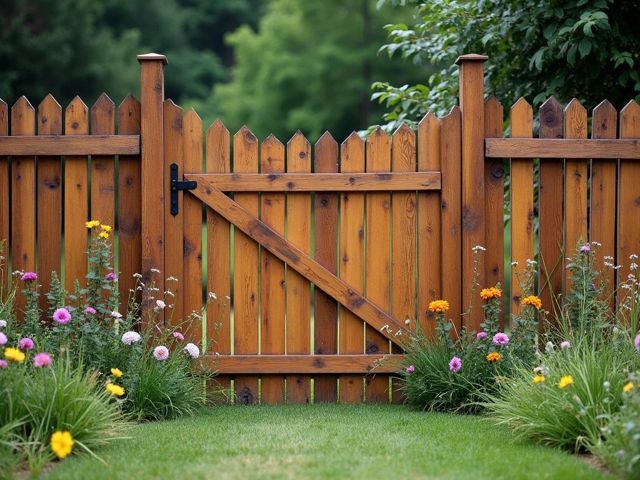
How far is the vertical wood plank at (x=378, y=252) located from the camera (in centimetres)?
569

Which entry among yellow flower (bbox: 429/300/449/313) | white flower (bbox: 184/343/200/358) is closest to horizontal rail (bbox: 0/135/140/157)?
white flower (bbox: 184/343/200/358)

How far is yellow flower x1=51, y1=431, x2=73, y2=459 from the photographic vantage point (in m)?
3.73

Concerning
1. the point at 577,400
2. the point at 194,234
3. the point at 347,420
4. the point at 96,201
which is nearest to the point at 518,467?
the point at 577,400

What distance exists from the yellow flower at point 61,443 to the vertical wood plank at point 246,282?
6.52 ft

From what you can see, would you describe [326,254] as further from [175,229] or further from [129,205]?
[129,205]

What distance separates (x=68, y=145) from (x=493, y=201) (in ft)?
8.74

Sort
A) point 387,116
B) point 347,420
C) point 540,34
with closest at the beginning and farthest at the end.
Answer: point 347,420 → point 540,34 → point 387,116

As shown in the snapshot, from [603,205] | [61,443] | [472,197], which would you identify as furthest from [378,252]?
[61,443]

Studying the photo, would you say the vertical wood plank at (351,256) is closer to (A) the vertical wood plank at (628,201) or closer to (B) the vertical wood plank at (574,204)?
(B) the vertical wood plank at (574,204)

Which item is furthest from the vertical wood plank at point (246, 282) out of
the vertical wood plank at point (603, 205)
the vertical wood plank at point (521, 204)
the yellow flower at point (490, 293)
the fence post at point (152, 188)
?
the vertical wood plank at point (603, 205)

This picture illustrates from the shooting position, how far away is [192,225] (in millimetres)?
5711

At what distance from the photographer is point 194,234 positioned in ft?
18.7

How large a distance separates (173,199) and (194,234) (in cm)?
25

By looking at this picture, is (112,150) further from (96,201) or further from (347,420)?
(347,420)
